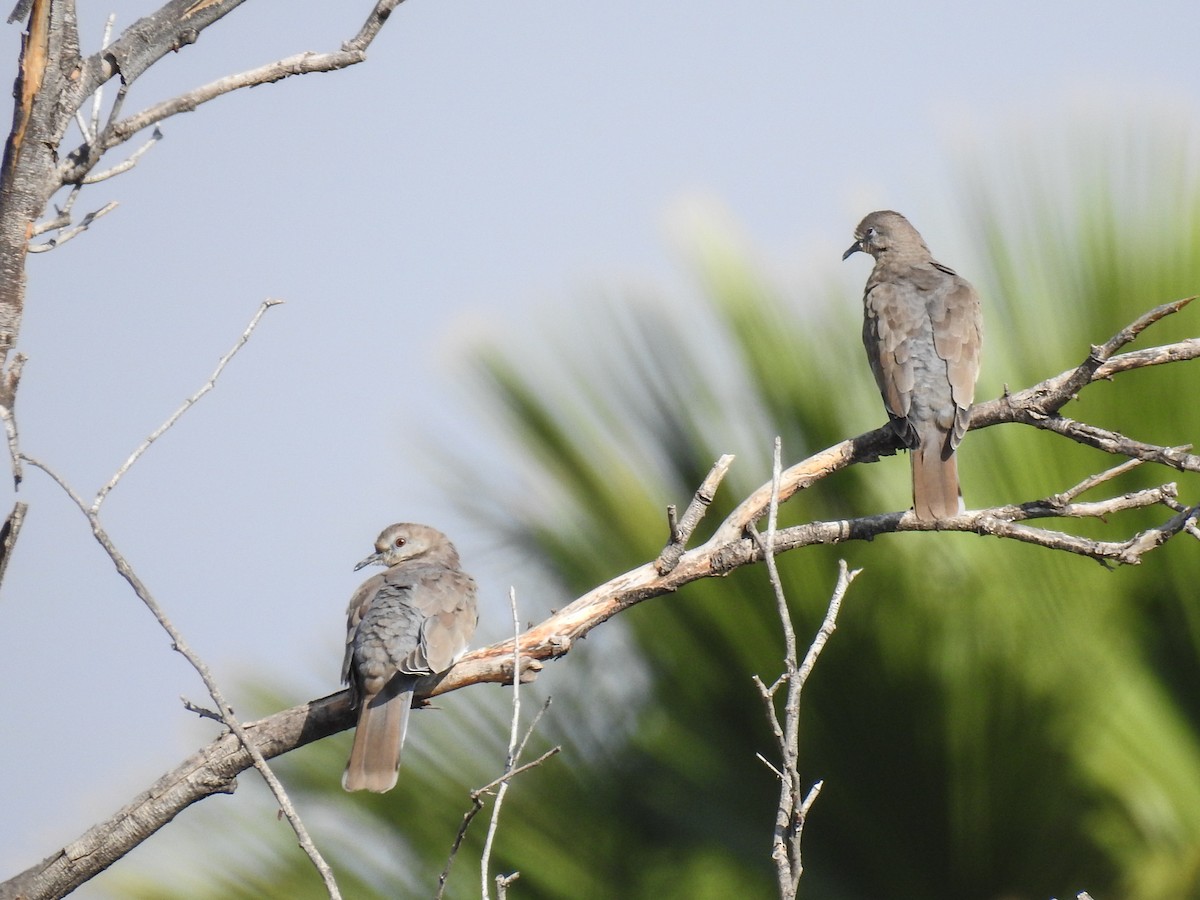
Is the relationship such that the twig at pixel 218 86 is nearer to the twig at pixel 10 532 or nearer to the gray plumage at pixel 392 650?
the twig at pixel 10 532

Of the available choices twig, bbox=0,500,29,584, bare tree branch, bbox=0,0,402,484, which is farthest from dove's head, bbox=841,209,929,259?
twig, bbox=0,500,29,584

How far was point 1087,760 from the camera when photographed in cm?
452

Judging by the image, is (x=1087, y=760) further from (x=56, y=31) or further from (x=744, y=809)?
(x=56, y=31)

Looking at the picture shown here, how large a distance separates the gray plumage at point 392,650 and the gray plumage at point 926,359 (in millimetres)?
1557

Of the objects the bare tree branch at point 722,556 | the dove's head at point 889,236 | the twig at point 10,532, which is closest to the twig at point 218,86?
the twig at point 10,532

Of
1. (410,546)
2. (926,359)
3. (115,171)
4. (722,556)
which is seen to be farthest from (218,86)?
(926,359)

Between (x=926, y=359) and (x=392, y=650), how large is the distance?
2254mm

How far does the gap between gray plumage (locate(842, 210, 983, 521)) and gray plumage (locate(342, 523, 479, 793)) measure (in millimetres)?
1557

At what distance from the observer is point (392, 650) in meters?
4.10

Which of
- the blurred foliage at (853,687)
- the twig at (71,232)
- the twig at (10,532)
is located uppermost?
the twig at (71,232)

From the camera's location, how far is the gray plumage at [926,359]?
14.8ft

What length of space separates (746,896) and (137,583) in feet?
8.88

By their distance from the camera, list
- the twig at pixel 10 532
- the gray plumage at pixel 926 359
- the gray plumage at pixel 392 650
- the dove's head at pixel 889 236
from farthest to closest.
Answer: the dove's head at pixel 889 236, the gray plumage at pixel 926 359, the gray plumage at pixel 392 650, the twig at pixel 10 532

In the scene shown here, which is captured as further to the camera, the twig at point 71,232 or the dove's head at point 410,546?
the dove's head at point 410,546
